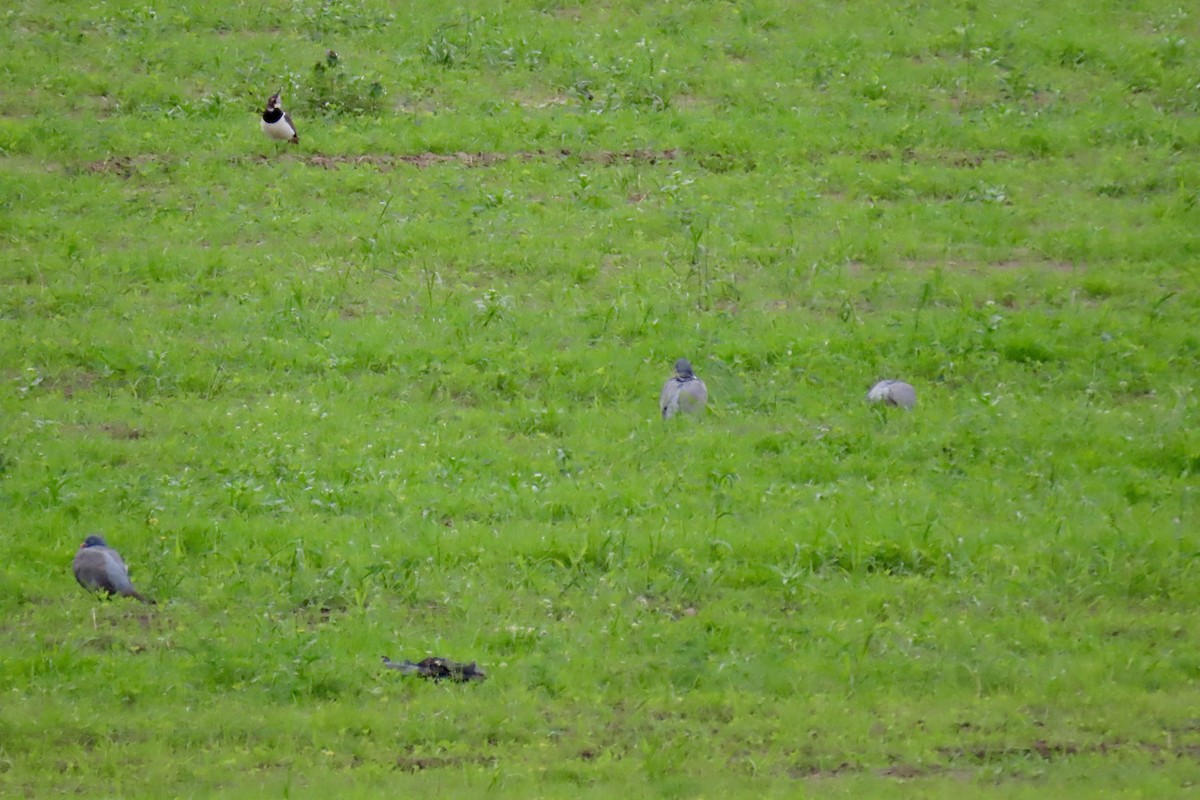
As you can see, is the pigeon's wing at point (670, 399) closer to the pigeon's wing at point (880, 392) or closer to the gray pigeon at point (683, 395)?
the gray pigeon at point (683, 395)

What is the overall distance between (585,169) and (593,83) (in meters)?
2.55

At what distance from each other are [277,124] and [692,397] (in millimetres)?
7911

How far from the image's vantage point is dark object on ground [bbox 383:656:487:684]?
903cm

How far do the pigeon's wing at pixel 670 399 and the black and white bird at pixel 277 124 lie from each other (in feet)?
24.7

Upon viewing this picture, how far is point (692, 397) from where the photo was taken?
12.7 m

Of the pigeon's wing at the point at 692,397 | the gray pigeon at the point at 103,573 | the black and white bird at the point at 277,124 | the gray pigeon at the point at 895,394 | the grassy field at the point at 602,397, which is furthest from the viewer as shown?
the black and white bird at the point at 277,124

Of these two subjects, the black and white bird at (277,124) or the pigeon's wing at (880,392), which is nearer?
the pigeon's wing at (880,392)

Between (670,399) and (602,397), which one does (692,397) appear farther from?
(602,397)

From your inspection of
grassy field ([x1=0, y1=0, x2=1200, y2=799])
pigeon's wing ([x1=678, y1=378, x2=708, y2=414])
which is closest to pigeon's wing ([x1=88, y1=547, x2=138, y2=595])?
grassy field ([x1=0, y1=0, x2=1200, y2=799])

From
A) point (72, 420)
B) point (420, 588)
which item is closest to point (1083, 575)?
point (420, 588)

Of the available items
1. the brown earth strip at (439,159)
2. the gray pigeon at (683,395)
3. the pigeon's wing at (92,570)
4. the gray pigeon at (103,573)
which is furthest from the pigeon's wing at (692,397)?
the brown earth strip at (439,159)

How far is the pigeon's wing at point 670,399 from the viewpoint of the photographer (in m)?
12.7

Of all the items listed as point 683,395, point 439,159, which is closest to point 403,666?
point 683,395

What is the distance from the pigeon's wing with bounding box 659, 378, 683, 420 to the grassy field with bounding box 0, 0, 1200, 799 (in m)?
0.14
